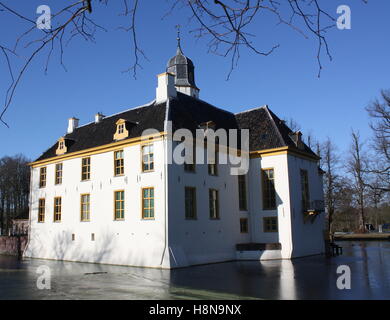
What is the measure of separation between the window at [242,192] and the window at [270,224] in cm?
157

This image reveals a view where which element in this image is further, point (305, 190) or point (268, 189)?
point (305, 190)

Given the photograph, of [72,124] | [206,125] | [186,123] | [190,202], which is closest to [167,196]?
[190,202]

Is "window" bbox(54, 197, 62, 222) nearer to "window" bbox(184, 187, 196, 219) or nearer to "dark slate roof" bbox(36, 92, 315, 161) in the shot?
"dark slate roof" bbox(36, 92, 315, 161)

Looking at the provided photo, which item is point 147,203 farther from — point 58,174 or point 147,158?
point 58,174

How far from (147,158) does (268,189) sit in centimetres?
846

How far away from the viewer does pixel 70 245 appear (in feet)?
82.1

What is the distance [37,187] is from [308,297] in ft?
77.4

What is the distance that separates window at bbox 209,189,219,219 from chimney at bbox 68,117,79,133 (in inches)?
550

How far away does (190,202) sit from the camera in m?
21.8

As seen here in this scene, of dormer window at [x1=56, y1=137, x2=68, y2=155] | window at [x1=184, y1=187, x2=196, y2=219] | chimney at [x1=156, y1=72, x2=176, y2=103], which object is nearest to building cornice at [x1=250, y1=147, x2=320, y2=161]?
window at [x1=184, y1=187, x2=196, y2=219]

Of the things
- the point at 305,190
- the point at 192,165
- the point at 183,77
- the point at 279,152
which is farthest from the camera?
the point at 183,77

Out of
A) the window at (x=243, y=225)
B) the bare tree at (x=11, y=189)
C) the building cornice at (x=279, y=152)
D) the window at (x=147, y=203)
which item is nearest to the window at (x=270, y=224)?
the window at (x=243, y=225)

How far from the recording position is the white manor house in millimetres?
20938
